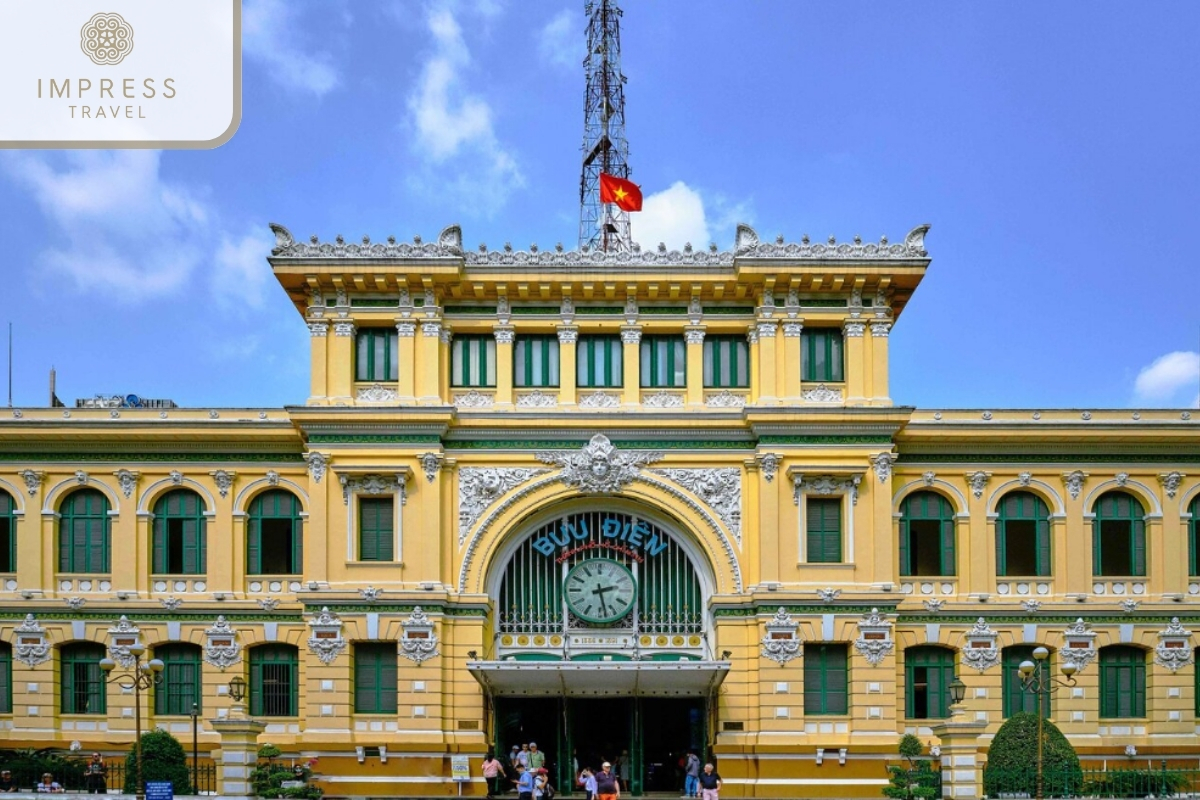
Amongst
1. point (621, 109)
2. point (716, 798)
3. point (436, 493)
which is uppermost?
point (621, 109)

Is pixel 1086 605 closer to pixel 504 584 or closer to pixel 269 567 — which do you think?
pixel 504 584

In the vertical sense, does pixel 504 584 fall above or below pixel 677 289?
below

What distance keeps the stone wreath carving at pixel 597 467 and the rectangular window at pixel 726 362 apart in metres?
3.73

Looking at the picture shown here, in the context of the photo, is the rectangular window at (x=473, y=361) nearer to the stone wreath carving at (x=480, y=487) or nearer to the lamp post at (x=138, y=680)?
the stone wreath carving at (x=480, y=487)

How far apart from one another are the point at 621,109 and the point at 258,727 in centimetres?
3150

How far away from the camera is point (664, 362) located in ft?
162

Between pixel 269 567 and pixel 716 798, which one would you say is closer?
pixel 716 798

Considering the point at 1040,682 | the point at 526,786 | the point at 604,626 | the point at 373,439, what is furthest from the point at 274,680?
the point at 1040,682

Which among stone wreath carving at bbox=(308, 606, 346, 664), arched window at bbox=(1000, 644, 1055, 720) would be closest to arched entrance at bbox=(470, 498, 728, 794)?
stone wreath carving at bbox=(308, 606, 346, 664)

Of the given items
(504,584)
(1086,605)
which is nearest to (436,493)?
(504,584)

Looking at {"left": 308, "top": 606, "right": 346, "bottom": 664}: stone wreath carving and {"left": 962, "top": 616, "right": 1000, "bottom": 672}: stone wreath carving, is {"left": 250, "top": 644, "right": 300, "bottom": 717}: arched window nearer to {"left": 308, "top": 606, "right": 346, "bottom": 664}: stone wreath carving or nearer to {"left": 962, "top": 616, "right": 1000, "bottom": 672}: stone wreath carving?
{"left": 308, "top": 606, "right": 346, "bottom": 664}: stone wreath carving

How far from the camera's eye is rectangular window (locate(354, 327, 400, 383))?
48844 millimetres

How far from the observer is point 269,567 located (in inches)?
1966

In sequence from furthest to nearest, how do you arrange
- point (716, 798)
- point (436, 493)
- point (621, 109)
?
point (621, 109), point (436, 493), point (716, 798)
